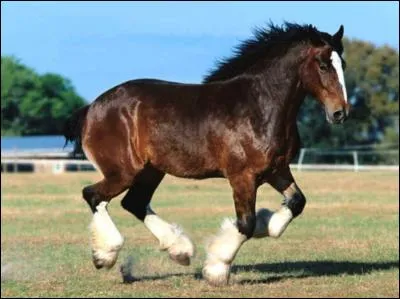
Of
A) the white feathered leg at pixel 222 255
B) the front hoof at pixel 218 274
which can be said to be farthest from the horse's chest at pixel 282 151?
the front hoof at pixel 218 274

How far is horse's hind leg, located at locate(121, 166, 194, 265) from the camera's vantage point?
10094mm

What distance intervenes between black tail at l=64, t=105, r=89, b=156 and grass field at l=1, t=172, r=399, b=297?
152 cm

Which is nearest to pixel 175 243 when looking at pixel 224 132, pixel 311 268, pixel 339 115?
pixel 224 132

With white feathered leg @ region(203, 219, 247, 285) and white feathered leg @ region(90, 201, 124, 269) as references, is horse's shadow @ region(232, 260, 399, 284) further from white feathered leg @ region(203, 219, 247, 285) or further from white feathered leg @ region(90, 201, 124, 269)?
white feathered leg @ region(90, 201, 124, 269)

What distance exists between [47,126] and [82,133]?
62.6 meters

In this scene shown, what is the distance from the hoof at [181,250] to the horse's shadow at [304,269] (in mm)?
471

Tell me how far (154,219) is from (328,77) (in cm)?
251

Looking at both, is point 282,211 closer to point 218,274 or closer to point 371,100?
point 218,274

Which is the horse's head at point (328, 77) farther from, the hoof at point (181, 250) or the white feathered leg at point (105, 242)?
the white feathered leg at point (105, 242)

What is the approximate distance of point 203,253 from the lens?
13648 mm

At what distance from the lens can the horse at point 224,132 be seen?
953cm

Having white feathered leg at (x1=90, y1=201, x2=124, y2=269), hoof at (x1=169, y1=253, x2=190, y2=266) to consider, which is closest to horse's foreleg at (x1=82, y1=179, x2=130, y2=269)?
white feathered leg at (x1=90, y1=201, x2=124, y2=269)

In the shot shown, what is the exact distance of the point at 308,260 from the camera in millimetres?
12281

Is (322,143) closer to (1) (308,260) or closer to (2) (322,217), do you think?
(2) (322,217)
